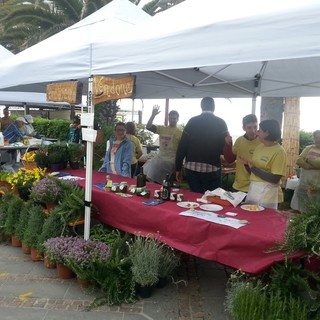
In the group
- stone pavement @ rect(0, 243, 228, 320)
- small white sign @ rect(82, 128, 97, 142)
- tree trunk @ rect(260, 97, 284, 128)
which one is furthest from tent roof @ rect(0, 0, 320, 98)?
tree trunk @ rect(260, 97, 284, 128)

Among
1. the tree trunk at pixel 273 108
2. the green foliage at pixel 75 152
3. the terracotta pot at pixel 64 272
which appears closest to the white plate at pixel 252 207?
the terracotta pot at pixel 64 272

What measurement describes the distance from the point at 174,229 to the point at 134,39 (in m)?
1.59

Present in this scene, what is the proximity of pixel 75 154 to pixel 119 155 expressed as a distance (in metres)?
0.70

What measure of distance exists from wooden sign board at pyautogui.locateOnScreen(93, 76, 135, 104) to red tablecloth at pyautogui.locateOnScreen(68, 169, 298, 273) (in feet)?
3.19

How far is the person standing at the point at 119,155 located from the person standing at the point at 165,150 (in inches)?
34.3

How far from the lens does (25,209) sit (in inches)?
161

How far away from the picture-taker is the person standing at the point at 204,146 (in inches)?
170

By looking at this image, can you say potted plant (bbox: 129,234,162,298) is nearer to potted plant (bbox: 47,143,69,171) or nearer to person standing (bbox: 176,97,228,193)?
person standing (bbox: 176,97,228,193)

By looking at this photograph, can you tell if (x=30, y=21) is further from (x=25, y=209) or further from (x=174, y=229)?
(x=174, y=229)

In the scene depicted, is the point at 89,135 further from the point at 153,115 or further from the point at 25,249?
the point at 153,115

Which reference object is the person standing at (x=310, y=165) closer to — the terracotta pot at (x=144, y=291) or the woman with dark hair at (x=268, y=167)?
the woman with dark hair at (x=268, y=167)

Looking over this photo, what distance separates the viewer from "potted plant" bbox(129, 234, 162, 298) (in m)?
3.05

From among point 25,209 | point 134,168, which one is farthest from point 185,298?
point 134,168

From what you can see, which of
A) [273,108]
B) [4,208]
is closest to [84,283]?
[4,208]
